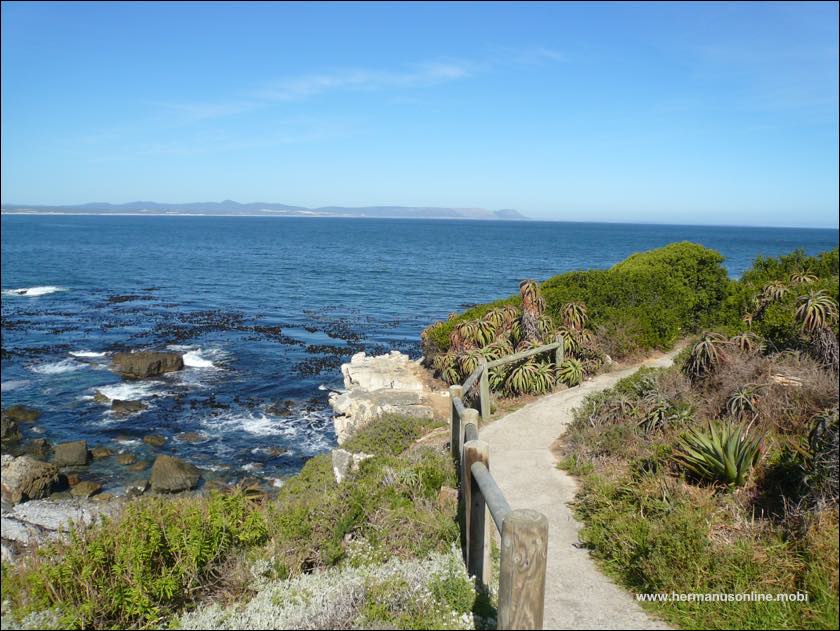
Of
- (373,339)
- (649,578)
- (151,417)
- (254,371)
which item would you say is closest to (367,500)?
(649,578)

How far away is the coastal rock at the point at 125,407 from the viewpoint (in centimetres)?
2062

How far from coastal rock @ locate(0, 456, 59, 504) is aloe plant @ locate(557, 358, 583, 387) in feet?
39.2

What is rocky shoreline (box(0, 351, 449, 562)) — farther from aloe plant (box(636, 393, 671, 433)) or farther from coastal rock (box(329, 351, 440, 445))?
aloe plant (box(636, 393, 671, 433))

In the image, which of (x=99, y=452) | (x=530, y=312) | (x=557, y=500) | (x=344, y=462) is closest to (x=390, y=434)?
(x=344, y=462)

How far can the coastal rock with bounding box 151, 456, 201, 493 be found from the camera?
49.8 feet

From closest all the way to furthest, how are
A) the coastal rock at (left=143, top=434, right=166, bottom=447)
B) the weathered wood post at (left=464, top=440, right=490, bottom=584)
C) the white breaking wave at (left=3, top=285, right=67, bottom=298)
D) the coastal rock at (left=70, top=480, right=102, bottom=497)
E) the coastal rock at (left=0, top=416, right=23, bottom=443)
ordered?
the weathered wood post at (left=464, top=440, right=490, bottom=584) < the coastal rock at (left=70, top=480, right=102, bottom=497) < the coastal rock at (left=0, top=416, right=23, bottom=443) < the coastal rock at (left=143, top=434, right=166, bottom=447) < the white breaking wave at (left=3, top=285, right=67, bottom=298)

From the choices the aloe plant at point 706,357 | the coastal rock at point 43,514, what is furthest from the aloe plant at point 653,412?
the coastal rock at point 43,514

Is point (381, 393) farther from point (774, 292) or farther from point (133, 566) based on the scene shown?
point (133, 566)

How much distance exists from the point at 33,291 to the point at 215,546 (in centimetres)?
4681

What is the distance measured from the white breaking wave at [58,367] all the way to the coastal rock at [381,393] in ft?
41.6

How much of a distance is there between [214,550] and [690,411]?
264 inches

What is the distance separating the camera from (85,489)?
48.5ft

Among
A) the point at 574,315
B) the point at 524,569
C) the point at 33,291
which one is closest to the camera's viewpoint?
the point at 524,569

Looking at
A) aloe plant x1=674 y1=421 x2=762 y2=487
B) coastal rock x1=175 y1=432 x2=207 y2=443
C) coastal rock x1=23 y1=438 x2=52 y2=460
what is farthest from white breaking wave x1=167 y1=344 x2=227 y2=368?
aloe plant x1=674 y1=421 x2=762 y2=487
